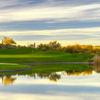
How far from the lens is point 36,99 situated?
699 inches

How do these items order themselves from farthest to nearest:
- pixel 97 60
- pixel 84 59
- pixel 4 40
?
pixel 4 40 → pixel 84 59 → pixel 97 60

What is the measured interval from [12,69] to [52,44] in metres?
156

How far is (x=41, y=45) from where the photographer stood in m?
175

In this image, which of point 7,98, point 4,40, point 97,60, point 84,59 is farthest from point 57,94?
point 4,40

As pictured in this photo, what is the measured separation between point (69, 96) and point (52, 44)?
17939cm

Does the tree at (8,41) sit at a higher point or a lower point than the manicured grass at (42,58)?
higher

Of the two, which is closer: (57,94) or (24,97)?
(24,97)

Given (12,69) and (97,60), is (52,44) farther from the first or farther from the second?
(12,69)

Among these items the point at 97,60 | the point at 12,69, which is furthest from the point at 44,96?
the point at 97,60

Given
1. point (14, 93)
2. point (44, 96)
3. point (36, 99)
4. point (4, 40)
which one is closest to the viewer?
point (36, 99)

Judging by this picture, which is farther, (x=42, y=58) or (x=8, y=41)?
(x=8, y=41)

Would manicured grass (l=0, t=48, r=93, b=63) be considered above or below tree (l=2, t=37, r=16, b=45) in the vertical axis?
below

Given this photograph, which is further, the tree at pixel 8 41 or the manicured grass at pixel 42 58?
the tree at pixel 8 41

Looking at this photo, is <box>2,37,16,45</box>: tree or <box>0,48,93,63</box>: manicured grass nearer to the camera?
<box>0,48,93,63</box>: manicured grass
